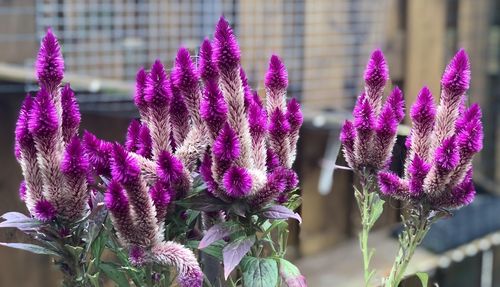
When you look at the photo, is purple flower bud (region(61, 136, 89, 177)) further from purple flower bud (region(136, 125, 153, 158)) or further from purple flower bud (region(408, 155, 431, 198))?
Result: purple flower bud (region(408, 155, 431, 198))

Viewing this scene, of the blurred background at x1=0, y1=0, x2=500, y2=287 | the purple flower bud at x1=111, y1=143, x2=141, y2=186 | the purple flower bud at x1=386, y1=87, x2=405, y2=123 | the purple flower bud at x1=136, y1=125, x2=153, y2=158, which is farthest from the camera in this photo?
the blurred background at x1=0, y1=0, x2=500, y2=287

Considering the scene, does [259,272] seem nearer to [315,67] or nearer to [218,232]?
[218,232]

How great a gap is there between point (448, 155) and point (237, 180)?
221 millimetres

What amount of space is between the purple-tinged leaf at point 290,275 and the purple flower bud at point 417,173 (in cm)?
15

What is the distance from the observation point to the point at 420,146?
0.76 meters

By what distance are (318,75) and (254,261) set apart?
1.87 meters

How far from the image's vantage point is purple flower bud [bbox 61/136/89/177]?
601 millimetres

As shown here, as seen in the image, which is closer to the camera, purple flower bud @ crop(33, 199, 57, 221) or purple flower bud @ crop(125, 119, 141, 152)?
purple flower bud @ crop(33, 199, 57, 221)

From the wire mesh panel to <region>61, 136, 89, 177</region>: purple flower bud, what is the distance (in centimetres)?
132

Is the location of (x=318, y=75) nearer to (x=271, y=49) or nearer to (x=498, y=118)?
(x=271, y=49)

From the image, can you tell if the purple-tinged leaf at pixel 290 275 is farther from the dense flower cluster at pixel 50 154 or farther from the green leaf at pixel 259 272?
the dense flower cluster at pixel 50 154

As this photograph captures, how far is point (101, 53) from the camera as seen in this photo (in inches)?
84.0

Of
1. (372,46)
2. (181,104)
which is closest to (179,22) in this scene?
(372,46)

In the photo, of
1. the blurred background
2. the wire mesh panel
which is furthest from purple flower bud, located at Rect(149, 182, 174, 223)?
the wire mesh panel
